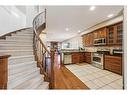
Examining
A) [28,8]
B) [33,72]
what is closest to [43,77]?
[33,72]

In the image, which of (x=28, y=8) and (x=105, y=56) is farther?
(x=28, y=8)

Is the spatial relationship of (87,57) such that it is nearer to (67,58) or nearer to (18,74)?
(67,58)

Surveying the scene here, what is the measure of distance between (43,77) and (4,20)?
9.10 feet

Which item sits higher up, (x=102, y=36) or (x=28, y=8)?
(x=28, y=8)

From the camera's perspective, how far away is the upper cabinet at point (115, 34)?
4355 millimetres

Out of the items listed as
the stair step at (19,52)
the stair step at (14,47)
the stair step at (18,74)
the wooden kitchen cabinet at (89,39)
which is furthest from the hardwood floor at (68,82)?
the wooden kitchen cabinet at (89,39)

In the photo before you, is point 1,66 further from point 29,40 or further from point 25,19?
point 25,19

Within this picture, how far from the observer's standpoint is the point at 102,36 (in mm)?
5414

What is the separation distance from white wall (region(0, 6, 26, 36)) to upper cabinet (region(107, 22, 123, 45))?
14.5ft

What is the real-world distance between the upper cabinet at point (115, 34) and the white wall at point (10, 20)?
443cm

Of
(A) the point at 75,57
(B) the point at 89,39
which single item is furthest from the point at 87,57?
(B) the point at 89,39

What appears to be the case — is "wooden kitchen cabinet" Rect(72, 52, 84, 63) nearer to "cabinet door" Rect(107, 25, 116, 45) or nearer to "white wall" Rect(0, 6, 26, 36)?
"cabinet door" Rect(107, 25, 116, 45)

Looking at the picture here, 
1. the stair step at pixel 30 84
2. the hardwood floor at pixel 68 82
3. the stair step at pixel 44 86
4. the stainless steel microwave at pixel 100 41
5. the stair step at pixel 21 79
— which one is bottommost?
the hardwood floor at pixel 68 82

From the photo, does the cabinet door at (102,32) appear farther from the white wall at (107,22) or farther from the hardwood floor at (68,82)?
the hardwood floor at (68,82)
